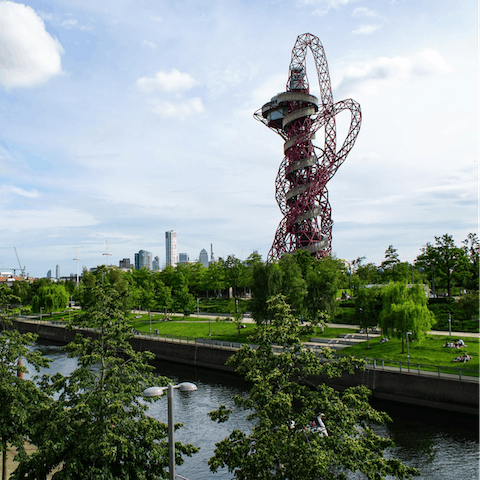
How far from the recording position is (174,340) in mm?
50031

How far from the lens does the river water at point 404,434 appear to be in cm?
2152

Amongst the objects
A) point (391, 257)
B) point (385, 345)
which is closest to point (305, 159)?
point (391, 257)

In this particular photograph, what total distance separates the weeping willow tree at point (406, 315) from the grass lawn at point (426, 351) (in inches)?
41.9

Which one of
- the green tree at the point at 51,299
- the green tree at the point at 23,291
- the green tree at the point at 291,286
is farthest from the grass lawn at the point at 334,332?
the green tree at the point at 23,291

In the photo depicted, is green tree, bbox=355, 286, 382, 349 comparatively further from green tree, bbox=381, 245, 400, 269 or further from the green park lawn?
green tree, bbox=381, 245, 400, 269

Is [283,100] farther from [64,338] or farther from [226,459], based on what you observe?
[226,459]

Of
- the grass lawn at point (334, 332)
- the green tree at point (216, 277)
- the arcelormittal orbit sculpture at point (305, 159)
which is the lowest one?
the grass lawn at point (334, 332)

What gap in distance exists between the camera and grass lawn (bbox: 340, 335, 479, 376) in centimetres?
3291

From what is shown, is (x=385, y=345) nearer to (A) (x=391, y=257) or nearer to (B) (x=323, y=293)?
(B) (x=323, y=293)

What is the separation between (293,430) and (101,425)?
5233 millimetres

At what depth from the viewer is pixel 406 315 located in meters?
35.3

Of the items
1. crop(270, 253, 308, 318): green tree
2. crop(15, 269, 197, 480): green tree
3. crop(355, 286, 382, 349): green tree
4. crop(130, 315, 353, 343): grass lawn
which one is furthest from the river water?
crop(130, 315, 353, 343): grass lawn

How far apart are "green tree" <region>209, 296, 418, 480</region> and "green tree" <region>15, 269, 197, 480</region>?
2.23 meters

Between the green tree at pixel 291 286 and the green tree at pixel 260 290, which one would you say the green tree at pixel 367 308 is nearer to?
the green tree at pixel 291 286
